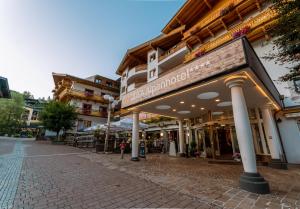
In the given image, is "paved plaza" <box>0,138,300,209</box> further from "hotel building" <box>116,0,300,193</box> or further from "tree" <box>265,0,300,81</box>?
"tree" <box>265,0,300,81</box>

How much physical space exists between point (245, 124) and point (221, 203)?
7.88 ft

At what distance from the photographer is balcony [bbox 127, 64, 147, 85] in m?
22.4

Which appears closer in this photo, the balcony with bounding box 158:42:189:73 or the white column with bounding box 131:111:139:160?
the white column with bounding box 131:111:139:160

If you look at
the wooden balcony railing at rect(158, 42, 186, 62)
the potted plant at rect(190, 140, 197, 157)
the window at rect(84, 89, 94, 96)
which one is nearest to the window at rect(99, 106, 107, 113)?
the window at rect(84, 89, 94, 96)

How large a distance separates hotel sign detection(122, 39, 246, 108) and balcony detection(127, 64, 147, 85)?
14.7 m

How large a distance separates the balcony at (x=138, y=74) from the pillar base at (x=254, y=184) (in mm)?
19621

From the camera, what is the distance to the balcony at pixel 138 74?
2244cm

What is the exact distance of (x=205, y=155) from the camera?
38.3 ft

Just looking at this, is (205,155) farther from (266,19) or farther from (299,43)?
(266,19)

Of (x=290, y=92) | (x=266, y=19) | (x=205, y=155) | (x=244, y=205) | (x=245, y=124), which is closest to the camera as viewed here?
(x=244, y=205)

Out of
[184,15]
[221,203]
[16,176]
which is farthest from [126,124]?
[184,15]

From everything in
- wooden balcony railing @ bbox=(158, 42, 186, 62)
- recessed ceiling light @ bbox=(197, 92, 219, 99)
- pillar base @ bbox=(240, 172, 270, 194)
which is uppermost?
wooden balcony railing @ bbox=(158, 42, 186, 62)

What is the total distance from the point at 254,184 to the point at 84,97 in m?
27.5

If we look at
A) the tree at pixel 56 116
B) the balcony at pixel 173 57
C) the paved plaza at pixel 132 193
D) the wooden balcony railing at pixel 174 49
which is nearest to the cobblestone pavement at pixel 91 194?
the paved plaza at pixel 132 193
